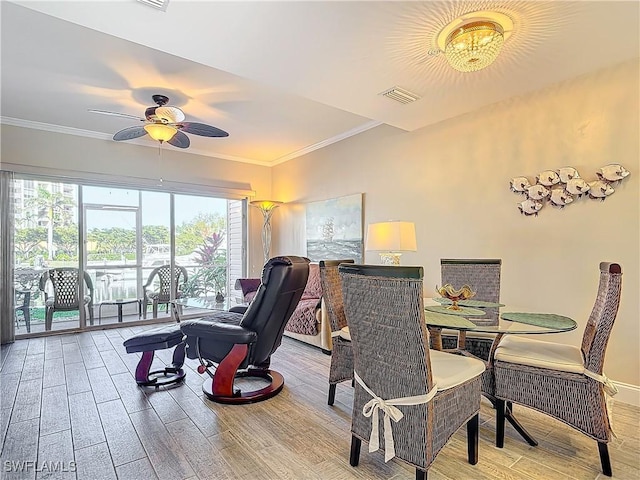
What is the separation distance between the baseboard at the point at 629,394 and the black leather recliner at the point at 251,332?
253cm

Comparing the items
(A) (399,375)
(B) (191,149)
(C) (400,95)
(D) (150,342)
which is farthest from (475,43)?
(B) (191,149)

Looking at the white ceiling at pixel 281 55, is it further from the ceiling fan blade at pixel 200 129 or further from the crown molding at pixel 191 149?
the ceiling fan blade at pixel 200 129

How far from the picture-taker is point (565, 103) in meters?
2.87

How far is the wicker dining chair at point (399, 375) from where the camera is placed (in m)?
1.50

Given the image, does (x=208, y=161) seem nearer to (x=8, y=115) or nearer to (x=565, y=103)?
(x=8, y=115)

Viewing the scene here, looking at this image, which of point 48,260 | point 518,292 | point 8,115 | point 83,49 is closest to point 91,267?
point 48,260

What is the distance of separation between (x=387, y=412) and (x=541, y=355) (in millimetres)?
1061

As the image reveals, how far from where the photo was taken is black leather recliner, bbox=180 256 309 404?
2.53m

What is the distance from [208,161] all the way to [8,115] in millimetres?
2540

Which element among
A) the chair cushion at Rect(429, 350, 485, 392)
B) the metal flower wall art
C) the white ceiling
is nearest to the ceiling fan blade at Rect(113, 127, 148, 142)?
the white ceiling

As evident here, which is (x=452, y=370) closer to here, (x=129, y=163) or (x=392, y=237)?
(x=392, y=237)

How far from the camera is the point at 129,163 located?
519 cm

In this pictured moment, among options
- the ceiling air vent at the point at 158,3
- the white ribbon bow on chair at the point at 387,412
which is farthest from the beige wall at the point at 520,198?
the ceiling air vent at the point at 158,3

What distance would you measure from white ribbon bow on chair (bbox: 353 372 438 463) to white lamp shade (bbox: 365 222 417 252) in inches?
70.2
